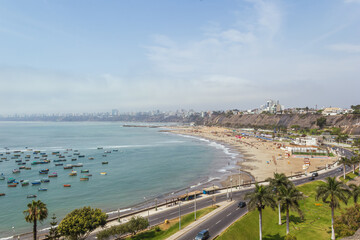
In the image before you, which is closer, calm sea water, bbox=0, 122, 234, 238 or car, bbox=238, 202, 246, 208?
car, bbox=238, 202, 246, 208

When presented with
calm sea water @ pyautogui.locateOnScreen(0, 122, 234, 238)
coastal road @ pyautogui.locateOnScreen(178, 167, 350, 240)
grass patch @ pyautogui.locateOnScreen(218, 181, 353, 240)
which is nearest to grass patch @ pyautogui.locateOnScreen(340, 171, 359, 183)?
grass patch @ pyautogui.locateOnScreen(218, 181, 353, 240)

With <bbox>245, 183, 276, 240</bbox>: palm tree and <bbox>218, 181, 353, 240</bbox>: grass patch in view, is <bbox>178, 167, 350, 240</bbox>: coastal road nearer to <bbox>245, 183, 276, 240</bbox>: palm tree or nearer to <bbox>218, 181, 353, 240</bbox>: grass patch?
<bbox>218, 181, 353, 240</bbox>: grass patch

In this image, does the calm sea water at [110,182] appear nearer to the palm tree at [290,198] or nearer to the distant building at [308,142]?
the palm tree at [290,198]

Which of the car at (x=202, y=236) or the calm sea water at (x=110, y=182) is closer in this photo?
the car at (x=202, y=236)

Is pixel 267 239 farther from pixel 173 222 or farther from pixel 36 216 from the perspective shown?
pixel 36 216

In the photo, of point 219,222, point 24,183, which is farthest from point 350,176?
point 24,183

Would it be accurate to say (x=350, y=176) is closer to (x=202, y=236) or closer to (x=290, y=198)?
(x=290, y=198)

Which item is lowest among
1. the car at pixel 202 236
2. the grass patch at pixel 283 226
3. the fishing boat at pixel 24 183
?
the fishing boat at pixel 24 183

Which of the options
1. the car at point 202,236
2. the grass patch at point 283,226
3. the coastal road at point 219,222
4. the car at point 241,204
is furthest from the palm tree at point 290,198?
the car at point 202,236

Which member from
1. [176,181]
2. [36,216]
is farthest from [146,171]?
[36,216]
